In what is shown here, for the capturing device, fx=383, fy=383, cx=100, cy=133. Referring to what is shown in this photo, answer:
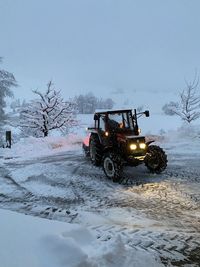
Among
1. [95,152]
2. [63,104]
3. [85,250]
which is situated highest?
[63,104]

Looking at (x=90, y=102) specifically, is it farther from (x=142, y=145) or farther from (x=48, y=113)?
(x=142, y=145)

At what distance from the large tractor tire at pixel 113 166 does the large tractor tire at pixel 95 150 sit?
1.79 m

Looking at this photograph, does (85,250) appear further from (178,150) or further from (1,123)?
(1,123)

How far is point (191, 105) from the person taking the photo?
34.5m

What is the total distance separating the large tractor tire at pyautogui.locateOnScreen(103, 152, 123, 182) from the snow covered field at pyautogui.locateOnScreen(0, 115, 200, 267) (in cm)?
22

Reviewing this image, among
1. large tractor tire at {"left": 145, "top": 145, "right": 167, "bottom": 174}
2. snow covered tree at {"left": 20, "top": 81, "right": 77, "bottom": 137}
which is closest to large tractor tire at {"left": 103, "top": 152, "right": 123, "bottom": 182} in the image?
large tractor tire at {"left": 145, "top": 145, "right": 167, "bottom": 174}

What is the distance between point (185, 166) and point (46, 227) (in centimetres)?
770

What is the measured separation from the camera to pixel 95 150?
511 inches

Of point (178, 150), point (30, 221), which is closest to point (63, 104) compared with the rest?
point (178, 150)

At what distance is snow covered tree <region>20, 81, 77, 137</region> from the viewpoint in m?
30.4

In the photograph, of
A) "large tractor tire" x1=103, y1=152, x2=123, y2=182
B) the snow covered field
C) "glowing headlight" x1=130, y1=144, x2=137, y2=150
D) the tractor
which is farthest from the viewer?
"glowing headlight" x1=130, y1=144, x2=137, y2=150

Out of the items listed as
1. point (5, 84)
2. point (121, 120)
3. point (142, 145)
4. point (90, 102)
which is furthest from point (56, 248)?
point (90, 102)

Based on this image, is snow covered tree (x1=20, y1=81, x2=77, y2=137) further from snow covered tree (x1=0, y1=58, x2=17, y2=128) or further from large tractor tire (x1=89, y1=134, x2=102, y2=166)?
large tractor tire (x1=89, y1=134, x2=102, y2=166)

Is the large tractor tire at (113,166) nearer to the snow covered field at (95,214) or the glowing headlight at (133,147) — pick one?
the snow covered field at (95,214)
